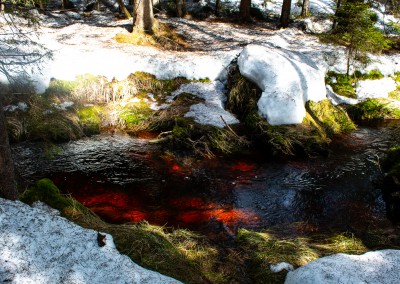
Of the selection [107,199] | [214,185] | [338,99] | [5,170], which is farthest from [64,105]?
[338,99]

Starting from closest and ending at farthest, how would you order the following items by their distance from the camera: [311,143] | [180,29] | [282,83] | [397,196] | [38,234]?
1. [38,234]
2. [397,196]
3. [311,143]
4. [282,83]
5. [180,29]

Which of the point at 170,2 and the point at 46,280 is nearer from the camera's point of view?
the point at 46,280

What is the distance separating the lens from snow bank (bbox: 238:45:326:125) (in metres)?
10.3

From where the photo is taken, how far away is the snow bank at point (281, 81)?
10.3m

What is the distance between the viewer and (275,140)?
9.66m

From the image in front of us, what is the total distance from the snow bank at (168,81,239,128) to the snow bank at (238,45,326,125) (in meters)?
1.06

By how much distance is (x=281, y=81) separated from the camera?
10.6 metres

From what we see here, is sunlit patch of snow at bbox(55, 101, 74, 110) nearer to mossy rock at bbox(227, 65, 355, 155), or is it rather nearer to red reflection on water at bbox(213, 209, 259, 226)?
mossy rock at bbox(227, 65, 355, 155)

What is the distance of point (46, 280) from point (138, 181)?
15.8ft

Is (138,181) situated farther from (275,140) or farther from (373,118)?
(373,118)

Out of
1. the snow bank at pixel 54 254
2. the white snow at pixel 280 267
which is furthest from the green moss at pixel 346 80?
the snow bank at pixel 54 254

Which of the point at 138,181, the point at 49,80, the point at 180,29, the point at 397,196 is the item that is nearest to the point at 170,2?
the point at 180,29

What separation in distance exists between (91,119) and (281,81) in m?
6.02

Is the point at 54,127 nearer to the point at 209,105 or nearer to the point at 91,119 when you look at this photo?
the point at 91,119
